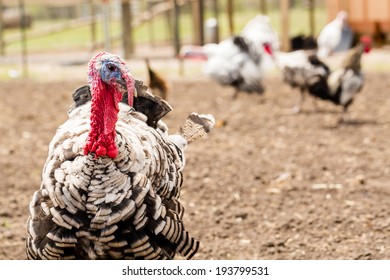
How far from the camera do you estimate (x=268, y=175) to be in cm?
684

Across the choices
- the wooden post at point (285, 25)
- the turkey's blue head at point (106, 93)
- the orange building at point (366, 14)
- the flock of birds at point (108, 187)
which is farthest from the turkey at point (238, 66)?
the turkey's blue head at point (106, 93)

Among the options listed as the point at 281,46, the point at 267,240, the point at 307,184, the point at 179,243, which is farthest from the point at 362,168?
the point at 281,46

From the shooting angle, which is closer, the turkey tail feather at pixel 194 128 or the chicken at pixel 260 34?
the turkey tail feather at pixel 194 128

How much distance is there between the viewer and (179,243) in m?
3.77

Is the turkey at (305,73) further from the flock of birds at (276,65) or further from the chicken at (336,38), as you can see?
the chicken at (336,38)

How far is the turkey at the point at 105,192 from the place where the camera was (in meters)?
3.41

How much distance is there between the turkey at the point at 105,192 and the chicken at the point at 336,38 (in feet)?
42.6

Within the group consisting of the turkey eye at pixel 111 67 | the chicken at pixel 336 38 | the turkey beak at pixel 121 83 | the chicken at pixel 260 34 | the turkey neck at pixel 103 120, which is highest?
the turkey eye at pixel 111 67

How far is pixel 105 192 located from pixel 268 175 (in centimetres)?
357

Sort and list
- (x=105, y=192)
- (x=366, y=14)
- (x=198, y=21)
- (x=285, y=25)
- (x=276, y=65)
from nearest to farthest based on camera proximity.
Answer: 1. (x=105, y=192)
2. (x=276, y=65)
3. (x=285, y=25)
4. (x=198, y=21)
5. (x=366, y=14)

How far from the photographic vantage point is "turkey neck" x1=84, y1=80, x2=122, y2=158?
3.37 meters

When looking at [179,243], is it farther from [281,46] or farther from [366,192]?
[281,46]

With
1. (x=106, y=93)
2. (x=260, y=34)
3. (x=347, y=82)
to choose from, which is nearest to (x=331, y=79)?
(x=347, y=82)

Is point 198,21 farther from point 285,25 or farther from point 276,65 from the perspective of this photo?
point 276,65
